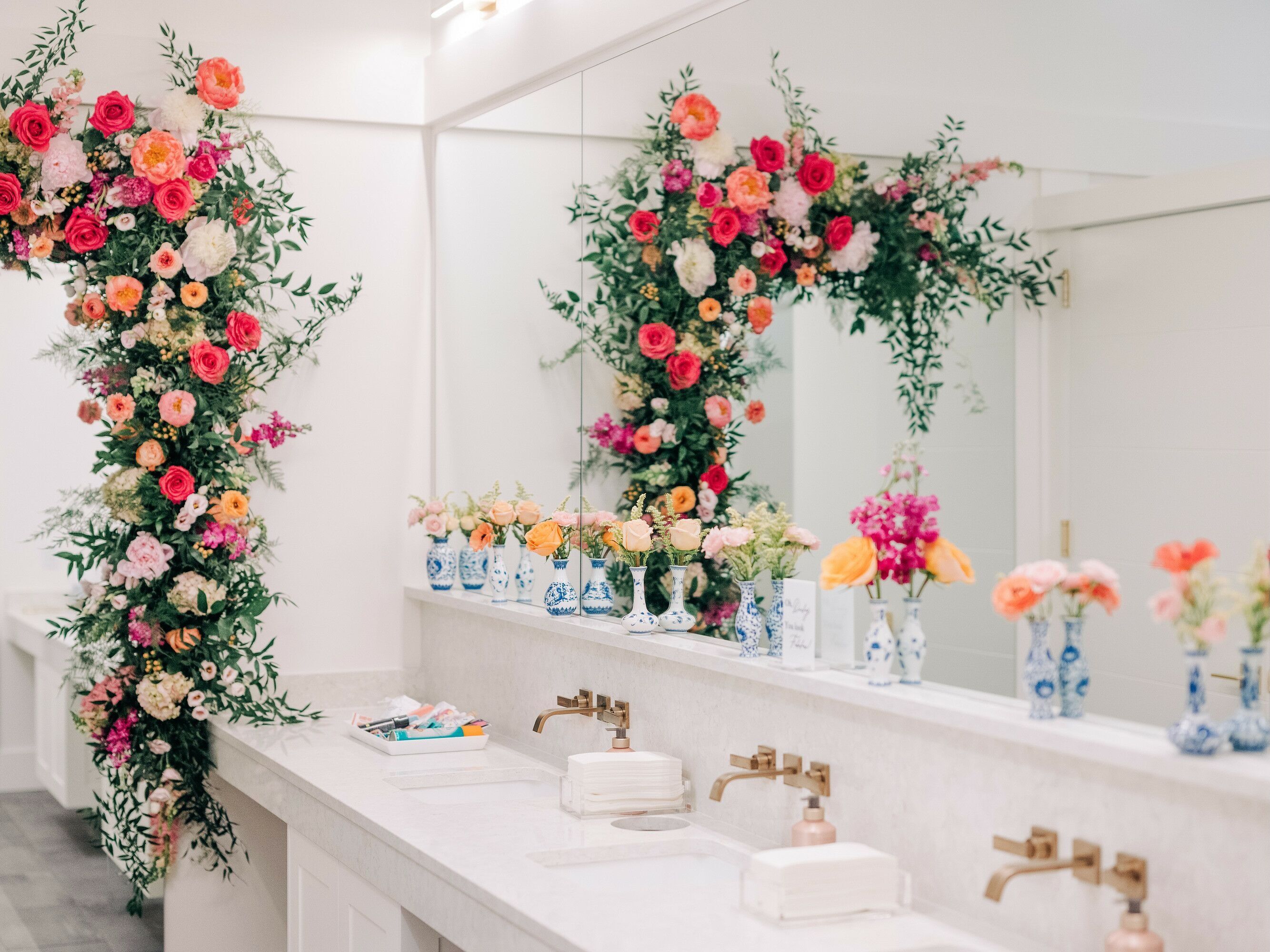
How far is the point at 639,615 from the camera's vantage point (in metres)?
2.99

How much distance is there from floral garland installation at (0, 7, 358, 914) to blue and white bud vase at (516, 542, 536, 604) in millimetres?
714

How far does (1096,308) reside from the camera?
1.98 meters

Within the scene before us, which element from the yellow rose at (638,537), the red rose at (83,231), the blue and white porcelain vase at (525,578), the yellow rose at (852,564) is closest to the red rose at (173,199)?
the red rose at (83,231)

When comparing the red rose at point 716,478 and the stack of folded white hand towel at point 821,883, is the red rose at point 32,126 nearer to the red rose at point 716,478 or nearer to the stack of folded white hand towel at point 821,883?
the red rose at point 716,478

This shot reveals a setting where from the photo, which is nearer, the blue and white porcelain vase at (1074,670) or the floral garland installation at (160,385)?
the blue and white porcelain vase at (1074,670)

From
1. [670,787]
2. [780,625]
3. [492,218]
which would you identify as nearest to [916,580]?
[780,625]

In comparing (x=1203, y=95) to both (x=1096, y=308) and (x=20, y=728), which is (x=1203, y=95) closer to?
(x=1096, y=308)

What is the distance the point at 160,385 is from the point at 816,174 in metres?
1.89

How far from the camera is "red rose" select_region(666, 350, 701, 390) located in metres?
3.00

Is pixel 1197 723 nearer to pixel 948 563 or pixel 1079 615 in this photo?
pixel 1079 615

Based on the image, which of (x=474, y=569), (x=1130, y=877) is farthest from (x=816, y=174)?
(x=474, y=569)

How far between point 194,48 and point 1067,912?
3.14 metres

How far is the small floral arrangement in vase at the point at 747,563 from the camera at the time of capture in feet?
8.58

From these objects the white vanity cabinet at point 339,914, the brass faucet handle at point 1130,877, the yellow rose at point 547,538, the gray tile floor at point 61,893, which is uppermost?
the yellow rose at point 547,538
